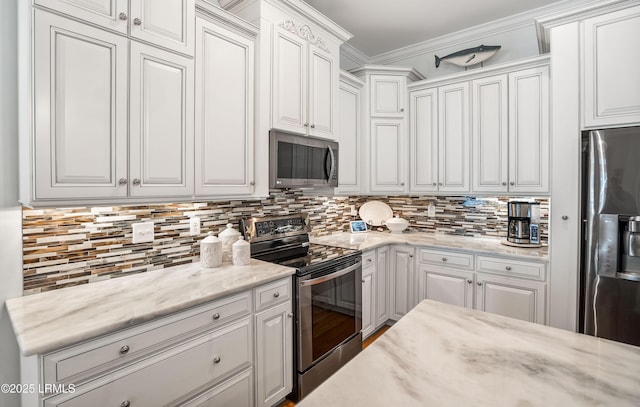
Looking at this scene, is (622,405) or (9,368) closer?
(622,405)

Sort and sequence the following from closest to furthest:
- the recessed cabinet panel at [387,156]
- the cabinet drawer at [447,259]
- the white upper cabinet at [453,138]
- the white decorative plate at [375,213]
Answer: the cabinet drawer at [447,259], the white upper cabinet at [453,138], the recessed cabinet panel at [387,156], the white decorative plate at [375,213]


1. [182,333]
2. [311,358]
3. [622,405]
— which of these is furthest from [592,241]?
[182,333]

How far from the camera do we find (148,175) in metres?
1.56

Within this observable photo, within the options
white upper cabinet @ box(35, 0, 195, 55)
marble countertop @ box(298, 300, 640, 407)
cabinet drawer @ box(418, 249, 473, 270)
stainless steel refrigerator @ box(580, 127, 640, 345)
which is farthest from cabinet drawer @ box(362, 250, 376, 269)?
white upper cabinet @ box(35, 0, 195, 55)

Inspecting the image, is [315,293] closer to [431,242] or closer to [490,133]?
[431,242]

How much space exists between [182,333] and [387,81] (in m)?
2.90

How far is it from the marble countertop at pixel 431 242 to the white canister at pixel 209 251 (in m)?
1.16

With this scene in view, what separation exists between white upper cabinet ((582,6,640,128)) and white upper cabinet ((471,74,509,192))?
25.5 inches

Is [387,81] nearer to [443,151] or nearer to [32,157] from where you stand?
[443,151]

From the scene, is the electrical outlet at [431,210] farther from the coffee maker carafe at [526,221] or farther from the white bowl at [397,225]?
the coffee maker carafe at [526,221]

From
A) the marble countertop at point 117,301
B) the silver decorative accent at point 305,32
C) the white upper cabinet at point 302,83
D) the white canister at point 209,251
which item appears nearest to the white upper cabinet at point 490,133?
the white upper cabinet at point 302,83

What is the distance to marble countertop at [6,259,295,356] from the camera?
110 cm

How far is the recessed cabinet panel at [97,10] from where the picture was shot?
1294mm

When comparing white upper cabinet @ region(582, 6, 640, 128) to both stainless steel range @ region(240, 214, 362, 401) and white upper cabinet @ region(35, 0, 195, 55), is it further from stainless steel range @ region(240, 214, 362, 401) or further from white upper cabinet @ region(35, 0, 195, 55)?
white upper cabinet @ region(35, 0, 195, 55)
